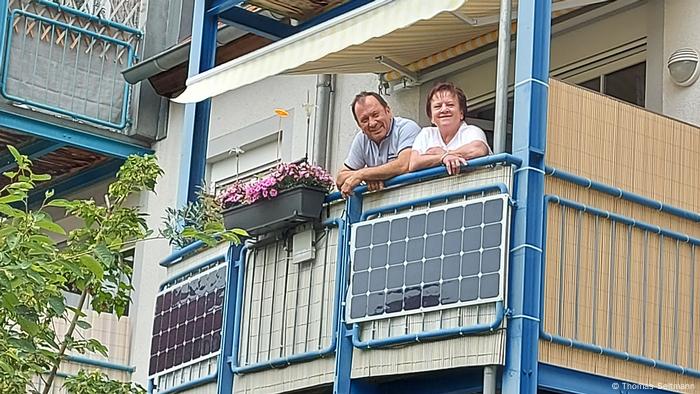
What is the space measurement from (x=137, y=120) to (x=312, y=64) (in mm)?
4948

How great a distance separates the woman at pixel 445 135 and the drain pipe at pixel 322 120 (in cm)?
393

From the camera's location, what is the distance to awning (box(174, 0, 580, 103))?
10133 mm

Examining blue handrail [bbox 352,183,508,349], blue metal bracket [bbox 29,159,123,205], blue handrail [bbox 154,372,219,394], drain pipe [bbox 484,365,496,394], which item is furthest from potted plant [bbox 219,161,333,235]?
blue metal bracket [bbox 29,159,123,205]

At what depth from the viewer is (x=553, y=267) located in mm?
9250

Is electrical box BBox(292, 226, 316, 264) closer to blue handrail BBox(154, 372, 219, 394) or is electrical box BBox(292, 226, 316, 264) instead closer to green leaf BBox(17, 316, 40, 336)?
blue handrail BBox(154, 372, 219, 394)

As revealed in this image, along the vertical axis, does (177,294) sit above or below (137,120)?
below

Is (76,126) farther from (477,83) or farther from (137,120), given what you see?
(477,83)

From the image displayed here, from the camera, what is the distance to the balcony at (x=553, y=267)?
9.20 meters

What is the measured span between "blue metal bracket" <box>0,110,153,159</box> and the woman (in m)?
6.72

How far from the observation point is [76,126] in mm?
16172

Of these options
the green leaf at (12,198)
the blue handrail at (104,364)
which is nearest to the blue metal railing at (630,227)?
the green leaf at (12,198)

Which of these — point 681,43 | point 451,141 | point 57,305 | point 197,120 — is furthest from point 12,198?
point 197,120

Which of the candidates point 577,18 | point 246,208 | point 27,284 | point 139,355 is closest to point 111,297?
point 27,284

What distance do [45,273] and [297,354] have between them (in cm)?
285
